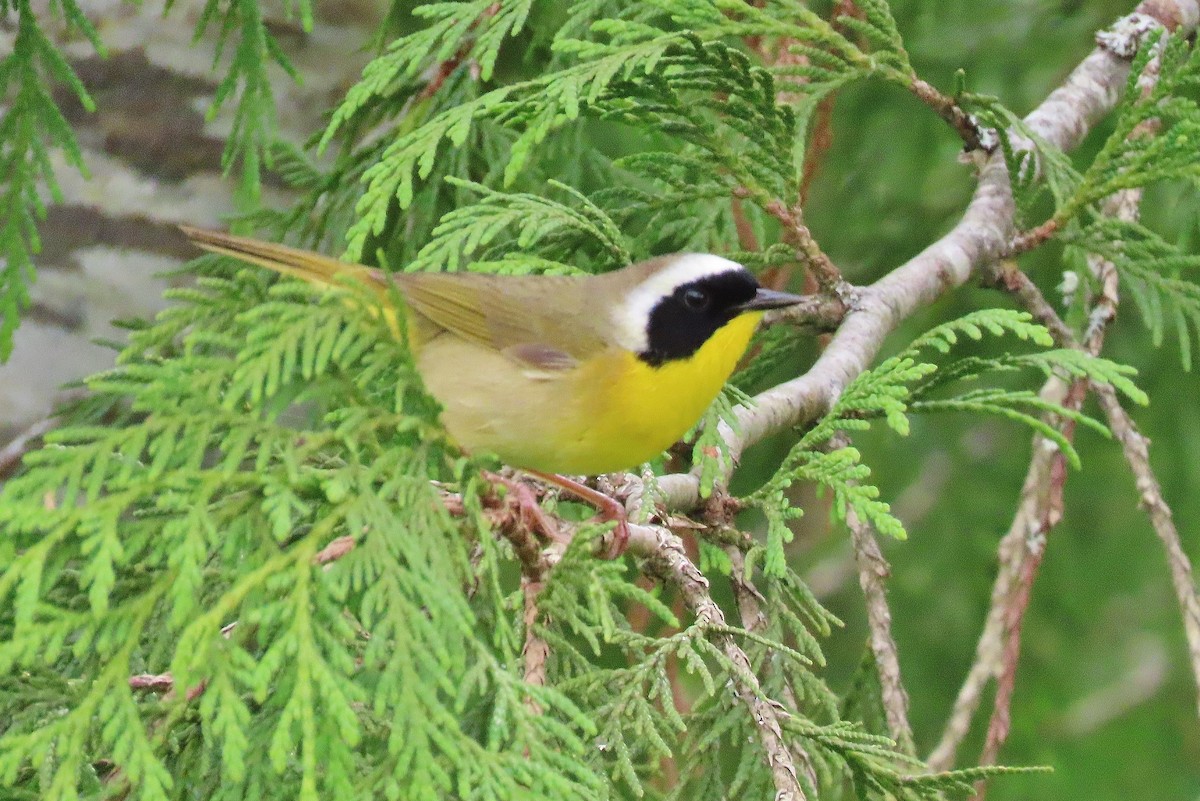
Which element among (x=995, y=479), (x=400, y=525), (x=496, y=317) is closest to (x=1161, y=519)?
(x=496, y=317)

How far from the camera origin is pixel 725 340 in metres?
2.22

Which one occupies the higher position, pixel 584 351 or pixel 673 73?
pixel 673 73

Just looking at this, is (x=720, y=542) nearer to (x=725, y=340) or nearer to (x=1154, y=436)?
(x=725, y=340)

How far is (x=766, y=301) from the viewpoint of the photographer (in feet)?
7.38

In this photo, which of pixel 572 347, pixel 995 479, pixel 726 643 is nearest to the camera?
pixel 726 643

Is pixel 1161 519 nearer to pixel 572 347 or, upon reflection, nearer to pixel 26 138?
pixel 572 347

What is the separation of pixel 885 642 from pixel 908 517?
9.82ft

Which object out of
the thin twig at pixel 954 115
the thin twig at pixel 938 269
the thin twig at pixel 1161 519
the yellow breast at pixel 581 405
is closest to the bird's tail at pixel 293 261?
the yellow breast at pixel 581 405

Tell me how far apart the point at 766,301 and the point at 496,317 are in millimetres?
491

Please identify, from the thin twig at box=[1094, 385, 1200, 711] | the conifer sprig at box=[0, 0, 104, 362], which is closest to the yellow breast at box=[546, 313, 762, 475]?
the thin twig at box=[1094, 385, 1200, 711]

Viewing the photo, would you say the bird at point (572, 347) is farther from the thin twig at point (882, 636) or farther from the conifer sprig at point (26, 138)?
the conifer sprig at point (26, 138)

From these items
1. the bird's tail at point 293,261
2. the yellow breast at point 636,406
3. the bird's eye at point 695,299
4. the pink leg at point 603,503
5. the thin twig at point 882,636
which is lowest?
the thin twig at point 882,636

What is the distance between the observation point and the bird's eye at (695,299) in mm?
2234

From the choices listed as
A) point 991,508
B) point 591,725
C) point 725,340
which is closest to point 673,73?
point 725,340
